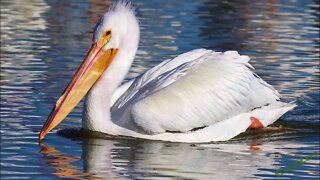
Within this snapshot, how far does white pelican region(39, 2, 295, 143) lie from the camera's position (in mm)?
7809

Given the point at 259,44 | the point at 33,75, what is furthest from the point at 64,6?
the point at 33,75

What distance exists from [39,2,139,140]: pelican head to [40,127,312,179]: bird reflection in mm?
309

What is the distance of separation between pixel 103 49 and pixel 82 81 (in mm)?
292

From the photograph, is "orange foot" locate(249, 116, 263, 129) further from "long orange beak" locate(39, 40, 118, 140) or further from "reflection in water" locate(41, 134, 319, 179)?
"long orange beak" locate(39, 40, 118, 140)

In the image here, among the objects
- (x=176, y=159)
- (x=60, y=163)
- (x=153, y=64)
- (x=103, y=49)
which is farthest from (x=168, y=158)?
(x=153, y=64)

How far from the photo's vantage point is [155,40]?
12711mm

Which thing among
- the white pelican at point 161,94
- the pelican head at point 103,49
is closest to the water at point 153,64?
the white pelican at point 161,94

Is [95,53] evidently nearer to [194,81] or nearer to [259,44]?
[194,81]

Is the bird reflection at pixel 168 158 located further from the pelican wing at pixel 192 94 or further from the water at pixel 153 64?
the pelican wing at pixel 192 94

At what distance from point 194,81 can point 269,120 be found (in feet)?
2.53

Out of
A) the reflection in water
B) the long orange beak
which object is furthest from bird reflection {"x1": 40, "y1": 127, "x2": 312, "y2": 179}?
the long orange beak

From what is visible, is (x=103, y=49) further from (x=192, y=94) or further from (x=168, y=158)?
Result: (x=168, y=158)

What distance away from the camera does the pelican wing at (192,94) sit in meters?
7.76

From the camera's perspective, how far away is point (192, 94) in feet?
26.1
